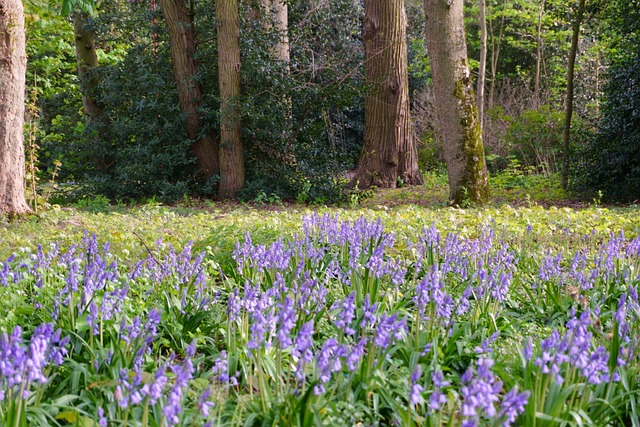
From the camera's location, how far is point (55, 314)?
3.36 m

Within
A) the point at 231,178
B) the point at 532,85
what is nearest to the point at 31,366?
the point at 231,178

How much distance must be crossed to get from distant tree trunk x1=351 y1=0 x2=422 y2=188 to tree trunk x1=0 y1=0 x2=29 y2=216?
7.94m

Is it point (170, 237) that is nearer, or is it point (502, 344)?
point (502, 344)

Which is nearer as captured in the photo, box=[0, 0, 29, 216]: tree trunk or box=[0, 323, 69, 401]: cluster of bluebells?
box=[0, 323, 69, 401]: cluster of bluebells

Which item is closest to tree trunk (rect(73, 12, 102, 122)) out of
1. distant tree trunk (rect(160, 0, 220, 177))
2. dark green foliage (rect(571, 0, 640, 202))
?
distant tree trunk (rect(160, 0, 220, 177))

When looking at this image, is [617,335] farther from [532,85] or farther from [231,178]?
[532,85]

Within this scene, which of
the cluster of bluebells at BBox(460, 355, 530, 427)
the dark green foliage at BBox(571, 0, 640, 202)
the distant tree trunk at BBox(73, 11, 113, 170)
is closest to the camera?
the cluster of bluebells at BBox(460, 355, 530, 427)

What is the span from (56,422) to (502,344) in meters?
2.29

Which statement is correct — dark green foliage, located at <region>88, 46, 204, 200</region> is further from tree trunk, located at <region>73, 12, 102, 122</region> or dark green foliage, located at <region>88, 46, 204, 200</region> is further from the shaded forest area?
tree trunk, located at <region>73, 12, 102, 122</region>

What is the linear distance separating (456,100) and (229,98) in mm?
4898

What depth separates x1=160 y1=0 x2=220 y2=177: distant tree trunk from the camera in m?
13.5

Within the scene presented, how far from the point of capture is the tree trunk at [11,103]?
8422 mm

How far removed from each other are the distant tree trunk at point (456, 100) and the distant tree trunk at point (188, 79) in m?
5.51

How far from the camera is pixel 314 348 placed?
3.15 metres
